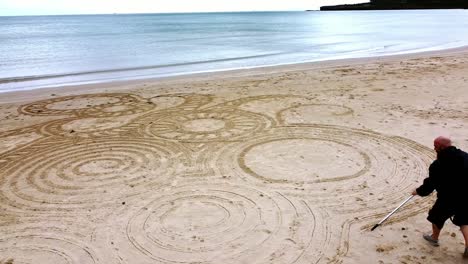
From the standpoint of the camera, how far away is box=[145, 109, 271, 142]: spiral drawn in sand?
8.66 m

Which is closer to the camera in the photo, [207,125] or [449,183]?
[449,183]

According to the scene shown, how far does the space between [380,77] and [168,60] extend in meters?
15.1

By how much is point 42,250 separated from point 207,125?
5347 mm

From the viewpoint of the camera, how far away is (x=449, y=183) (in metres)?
4.02

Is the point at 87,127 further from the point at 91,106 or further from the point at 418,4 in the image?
the point at 418,4

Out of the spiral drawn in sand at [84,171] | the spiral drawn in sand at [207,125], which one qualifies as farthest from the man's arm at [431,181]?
the spiral drawn in sand at [207,125]

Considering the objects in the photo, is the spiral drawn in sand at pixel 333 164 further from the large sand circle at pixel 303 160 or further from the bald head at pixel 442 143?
the bald head at pixel 442 143

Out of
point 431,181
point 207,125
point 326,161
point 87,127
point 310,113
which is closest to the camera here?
point 431,181

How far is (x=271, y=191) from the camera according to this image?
594 centimetres

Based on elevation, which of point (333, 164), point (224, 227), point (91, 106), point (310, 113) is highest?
point (91, 106)

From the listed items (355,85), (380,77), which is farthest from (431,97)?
(380,77)

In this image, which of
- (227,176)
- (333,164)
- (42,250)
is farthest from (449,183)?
(42,250)

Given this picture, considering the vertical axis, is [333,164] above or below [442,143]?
below

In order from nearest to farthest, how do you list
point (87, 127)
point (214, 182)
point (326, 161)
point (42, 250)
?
point (42, 250)
point (214, 182)
point (326, 161)
point (87, 127)
